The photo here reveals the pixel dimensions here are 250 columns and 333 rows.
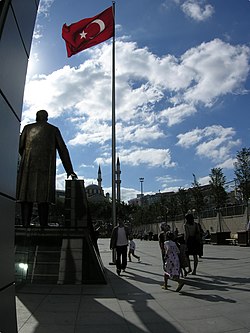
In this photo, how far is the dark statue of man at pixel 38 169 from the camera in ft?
32.9

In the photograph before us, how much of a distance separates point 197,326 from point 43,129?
24.0 ft

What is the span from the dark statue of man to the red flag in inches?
196

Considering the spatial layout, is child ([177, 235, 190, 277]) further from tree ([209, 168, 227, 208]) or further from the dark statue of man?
tree ([209, 168, 227, 208])

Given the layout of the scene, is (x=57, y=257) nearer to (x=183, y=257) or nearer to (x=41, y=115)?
(x=183, y=257)

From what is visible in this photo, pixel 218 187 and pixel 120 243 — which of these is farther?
pixel 218 187

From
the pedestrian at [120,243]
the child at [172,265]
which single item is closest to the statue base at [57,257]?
the pedestrian at [120,243]

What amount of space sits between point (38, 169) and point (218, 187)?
3063 cm

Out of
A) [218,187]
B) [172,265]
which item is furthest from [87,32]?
[218,187]

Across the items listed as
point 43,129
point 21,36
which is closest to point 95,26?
point 43,129

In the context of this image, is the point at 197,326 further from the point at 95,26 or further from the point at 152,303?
the point at 95,26

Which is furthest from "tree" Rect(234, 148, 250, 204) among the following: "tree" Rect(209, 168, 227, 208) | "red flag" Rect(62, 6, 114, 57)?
"red flag" Rect(62, 6, 114, 57)

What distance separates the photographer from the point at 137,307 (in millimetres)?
5980

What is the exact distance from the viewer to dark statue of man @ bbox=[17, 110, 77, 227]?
10.0m

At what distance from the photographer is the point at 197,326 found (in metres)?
4.80
